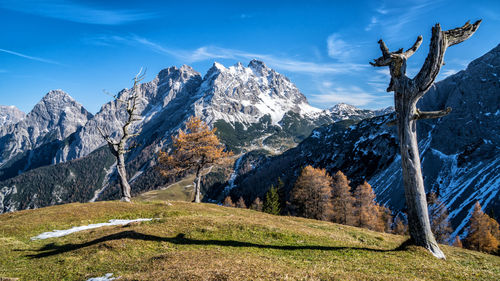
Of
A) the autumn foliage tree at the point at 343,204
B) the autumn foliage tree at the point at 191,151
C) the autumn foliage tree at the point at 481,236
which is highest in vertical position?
the autumn foliage tree at the point at 191,151

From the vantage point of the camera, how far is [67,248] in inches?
712

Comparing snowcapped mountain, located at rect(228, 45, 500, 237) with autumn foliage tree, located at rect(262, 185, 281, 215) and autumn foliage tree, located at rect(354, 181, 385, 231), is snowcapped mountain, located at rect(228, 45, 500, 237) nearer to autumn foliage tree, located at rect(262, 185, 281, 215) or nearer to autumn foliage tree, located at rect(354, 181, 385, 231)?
autumn foliage tree, located at rect(354, 181, 385, 231)

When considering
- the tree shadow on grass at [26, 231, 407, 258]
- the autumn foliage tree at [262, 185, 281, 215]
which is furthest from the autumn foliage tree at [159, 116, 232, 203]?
the autumn foliage tree at [262, 185, 281, 215]

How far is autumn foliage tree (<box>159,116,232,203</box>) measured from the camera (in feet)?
136

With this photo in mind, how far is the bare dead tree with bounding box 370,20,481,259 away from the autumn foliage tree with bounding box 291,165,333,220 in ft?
138

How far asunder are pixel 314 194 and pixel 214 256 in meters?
49.2

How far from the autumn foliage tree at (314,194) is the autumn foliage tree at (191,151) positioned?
2503 cm

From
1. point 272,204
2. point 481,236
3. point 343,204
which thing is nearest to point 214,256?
point 343,204

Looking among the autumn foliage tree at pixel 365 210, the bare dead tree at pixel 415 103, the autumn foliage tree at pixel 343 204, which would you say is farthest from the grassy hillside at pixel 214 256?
the autumn foliage tree at pixel 365 210

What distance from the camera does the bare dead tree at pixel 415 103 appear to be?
15.5 metres

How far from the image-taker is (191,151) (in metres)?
41.9

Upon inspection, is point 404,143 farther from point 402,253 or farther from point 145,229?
point 145,229

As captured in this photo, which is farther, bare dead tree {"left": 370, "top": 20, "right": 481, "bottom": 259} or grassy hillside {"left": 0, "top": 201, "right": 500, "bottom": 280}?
bare dead tree {"left": 370, "top": 20, "right": 481, "bottom": 259}

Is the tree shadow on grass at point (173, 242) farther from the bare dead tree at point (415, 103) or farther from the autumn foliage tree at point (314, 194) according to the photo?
the autumn foliage tree at point (314, 194)
